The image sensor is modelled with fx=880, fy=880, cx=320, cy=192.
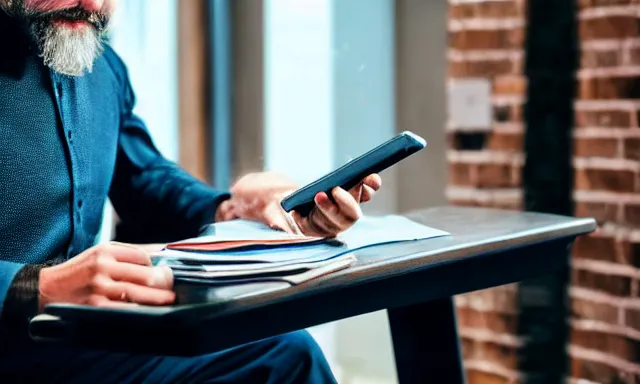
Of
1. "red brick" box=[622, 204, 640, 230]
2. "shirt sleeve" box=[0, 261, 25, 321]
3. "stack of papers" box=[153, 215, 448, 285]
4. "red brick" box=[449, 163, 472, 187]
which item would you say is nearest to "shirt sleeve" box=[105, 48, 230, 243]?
"stack of papers" box=[153, 215, 448, 285]

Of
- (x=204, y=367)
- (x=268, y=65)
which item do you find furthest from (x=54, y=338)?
(x=268, y=65)

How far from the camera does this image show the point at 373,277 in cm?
98

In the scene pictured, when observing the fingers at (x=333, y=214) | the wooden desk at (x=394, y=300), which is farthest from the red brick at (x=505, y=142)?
the fingers at (x=333, y=214)

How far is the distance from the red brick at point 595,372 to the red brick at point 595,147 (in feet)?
1.67

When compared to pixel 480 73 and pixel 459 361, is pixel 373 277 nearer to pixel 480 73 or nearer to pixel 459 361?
pixel 459 361

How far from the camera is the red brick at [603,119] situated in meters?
2.05

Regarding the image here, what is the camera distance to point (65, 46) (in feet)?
4.35

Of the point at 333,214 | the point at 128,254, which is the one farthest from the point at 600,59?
the point at 128,254

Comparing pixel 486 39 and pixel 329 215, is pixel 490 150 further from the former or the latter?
pixel 329 215

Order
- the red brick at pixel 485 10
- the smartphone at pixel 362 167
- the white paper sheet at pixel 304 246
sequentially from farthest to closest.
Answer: the red brick at pixel 485 10 < the smartphone at pixel 362 167 < the white paper sheet at pixel 304 246

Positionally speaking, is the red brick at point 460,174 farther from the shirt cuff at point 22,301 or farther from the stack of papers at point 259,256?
the shirt cuff at point 22,301

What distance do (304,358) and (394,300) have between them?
12.0 inches

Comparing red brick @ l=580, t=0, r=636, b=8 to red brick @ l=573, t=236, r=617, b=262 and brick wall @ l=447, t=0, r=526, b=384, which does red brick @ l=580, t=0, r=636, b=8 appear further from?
red brick @ l=573, t=236, r=617, b=262

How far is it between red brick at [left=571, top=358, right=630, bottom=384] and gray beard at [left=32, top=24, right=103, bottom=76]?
1436 mm
